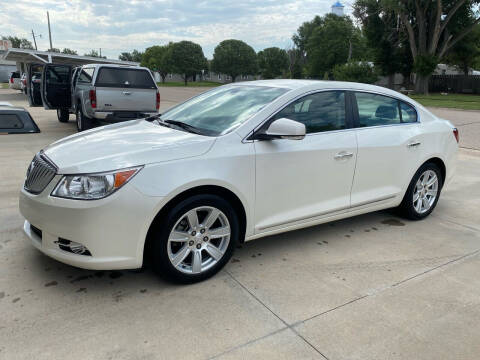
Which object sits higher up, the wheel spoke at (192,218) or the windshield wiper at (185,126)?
the windshield wiper at (185,126)

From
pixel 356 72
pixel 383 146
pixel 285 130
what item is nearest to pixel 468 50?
pixel 356 72

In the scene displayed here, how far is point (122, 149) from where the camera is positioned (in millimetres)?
2971

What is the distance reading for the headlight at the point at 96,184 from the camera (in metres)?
2.69

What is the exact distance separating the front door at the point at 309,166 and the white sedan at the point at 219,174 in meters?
0.01

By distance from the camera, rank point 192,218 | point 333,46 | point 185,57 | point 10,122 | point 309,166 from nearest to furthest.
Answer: point 192,218 < point 309,166 < point 10,122 < point 333,46 < point 185,57

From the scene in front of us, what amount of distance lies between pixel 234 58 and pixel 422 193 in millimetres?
75151

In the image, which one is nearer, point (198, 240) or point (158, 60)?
point (198, 240)

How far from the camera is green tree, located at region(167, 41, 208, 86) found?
7538cm

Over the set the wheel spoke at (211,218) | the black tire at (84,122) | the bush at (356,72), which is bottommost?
the wheel spoke at (211,218)

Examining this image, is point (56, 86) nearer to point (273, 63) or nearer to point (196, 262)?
point (196, 262)

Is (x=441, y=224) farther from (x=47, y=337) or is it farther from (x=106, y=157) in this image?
(x=47, y=337)

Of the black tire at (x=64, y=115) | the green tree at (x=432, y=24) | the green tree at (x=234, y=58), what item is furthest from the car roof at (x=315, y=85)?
the green tree at (x=234, y=58)

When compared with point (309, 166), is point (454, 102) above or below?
above

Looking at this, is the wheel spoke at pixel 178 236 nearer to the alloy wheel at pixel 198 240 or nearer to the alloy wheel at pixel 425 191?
the alloy wheel at pixel 198 240
